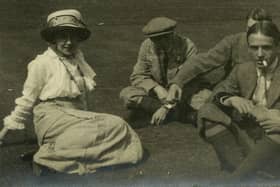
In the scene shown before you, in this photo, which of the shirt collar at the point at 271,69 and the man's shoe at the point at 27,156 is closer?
the shirt collar at the point at 271,69

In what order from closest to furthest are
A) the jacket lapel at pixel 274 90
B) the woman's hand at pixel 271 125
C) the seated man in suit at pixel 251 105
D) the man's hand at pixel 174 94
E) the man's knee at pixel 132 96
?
1. the woman's hand at pixel 271 125
2. the seated man in suit at pixel 251 105
3. the jacket lapel at pixel 274 90
4. the man's hand at pixel 174 94
5. the man's knee at pixel 132 96

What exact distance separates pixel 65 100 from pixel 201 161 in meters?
0.87

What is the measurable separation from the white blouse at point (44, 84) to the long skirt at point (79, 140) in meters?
0.07

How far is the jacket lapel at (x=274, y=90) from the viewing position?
3.27 metres

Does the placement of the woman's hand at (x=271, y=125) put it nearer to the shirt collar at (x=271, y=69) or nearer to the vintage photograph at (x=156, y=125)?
the vintage photograph at (x=156, y=125)

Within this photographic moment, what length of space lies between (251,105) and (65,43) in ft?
3.67

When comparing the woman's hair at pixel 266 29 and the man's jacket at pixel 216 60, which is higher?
the woman's hair at pixel 266 29

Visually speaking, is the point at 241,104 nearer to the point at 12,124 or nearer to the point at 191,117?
the point at 191,117

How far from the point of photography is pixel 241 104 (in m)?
3.26

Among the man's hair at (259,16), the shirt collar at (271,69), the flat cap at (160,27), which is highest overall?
the man's hair at (259,16)

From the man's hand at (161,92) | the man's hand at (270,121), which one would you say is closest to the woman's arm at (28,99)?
the man's hand at (161,92)

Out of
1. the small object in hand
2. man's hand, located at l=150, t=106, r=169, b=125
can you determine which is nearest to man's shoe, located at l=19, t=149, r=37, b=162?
the small object in hand

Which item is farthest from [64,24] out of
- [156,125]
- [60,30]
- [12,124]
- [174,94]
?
[156,125]

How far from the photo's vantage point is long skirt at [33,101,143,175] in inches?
127
